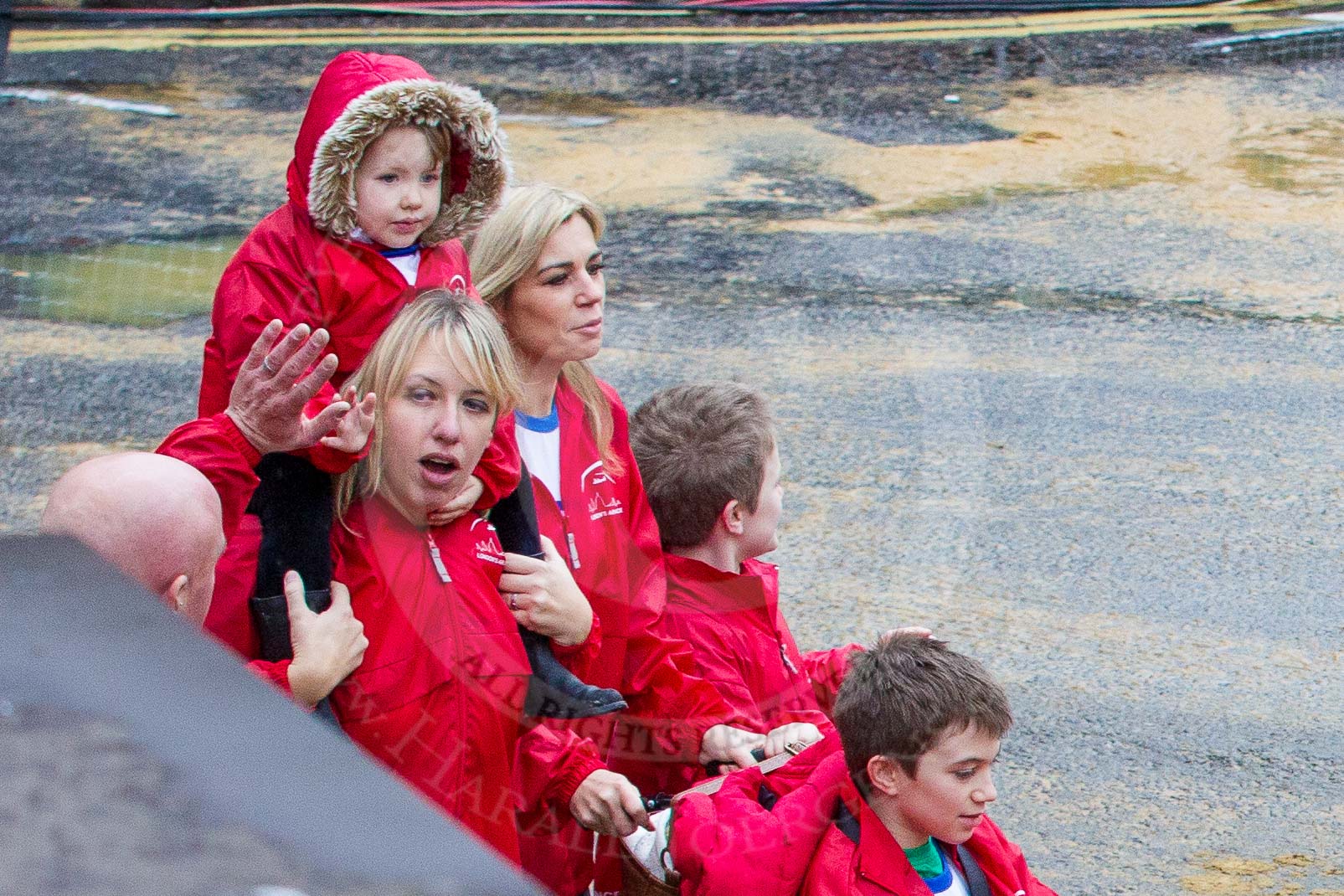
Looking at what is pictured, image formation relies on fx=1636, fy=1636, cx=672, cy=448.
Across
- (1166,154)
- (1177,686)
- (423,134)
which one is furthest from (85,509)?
(1166,154)

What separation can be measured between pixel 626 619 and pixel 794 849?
0.68 m

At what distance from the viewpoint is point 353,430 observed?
9.53 feet

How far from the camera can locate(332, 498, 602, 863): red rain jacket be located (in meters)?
2.88

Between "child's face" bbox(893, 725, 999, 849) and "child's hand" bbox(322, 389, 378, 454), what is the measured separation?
113cm

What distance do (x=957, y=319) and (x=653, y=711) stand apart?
4770mm

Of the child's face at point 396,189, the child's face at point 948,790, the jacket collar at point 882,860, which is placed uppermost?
the child's face at point 396,189

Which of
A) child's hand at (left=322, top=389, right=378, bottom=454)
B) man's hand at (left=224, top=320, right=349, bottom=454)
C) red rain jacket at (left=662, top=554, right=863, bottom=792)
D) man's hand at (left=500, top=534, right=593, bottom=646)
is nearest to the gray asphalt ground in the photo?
red rain jacket at (left=662, top=554, right=863, bottom=792)

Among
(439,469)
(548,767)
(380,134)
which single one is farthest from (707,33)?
(548,767)

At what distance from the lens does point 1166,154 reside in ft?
31.7

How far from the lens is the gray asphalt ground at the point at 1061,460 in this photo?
4715 millimetres

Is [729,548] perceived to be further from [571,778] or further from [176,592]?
[176,592]

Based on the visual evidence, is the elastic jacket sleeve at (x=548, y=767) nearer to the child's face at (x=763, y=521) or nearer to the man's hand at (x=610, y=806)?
the man's hand at (x=610, y=806)

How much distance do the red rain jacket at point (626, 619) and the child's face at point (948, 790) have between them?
0.53m

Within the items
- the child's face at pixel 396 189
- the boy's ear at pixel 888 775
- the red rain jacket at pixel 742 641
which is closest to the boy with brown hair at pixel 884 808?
the boy's ear at pixel 888 775
